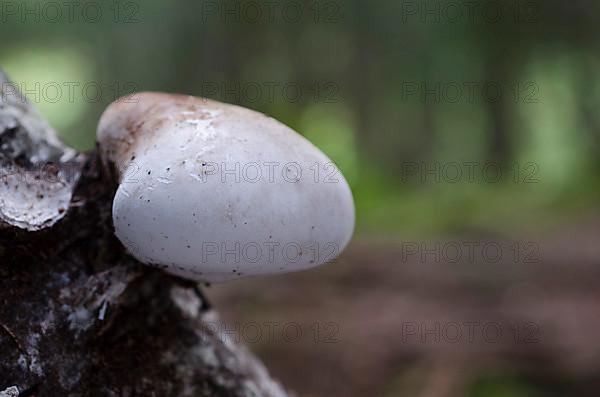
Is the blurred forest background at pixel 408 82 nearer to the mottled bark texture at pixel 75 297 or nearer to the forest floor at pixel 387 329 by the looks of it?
the forest floor at pixel 387 329

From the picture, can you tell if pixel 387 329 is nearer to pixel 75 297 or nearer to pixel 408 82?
pixel 75 297

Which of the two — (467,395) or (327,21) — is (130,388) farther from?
(327,21)

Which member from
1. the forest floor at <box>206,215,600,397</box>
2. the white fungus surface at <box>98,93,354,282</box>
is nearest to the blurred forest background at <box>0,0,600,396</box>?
the forest floor at <box>206,215,600,397</box>

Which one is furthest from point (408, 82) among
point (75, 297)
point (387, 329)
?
point (75, 297)

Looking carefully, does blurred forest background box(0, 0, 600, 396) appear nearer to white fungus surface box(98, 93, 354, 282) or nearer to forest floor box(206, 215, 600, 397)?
forest floor box(206, 215, 600, 397)

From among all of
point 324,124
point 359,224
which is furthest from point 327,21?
point 359,224

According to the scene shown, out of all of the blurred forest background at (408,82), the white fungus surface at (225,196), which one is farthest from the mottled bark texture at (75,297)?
the blurred forest background at (408,82)
